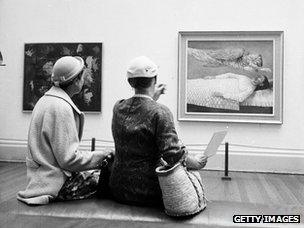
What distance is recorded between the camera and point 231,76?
7.63m

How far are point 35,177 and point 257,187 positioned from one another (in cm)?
410

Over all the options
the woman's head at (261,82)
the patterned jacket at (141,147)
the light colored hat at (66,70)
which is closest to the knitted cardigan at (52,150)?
the light colored hat at (66,70)

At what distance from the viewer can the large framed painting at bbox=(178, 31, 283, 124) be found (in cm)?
750

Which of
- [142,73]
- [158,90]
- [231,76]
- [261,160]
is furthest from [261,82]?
[142,73]

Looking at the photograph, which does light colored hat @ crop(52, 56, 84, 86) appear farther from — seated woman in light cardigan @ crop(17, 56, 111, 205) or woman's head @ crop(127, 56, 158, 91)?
woman's head @ crop(127, 56, 158, 91)

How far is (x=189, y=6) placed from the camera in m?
7.76

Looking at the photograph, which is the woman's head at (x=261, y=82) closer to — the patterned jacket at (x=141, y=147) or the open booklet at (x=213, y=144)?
the open booklet at (x=213, y=144)

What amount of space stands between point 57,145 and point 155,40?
5.08 metres

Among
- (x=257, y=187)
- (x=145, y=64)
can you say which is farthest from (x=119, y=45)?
(x=145, y=64)

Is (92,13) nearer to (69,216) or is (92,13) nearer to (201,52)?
(201,52)

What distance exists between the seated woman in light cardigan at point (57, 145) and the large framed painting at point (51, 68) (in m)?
4.57

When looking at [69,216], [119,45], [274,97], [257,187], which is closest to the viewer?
[69,216]

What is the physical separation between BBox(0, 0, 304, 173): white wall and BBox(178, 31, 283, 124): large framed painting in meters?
0.16

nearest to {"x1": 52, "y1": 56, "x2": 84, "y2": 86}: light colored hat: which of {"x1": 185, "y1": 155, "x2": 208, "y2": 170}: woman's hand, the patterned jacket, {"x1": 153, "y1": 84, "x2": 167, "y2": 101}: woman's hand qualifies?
the patterned jacket
